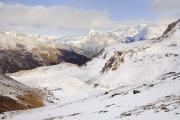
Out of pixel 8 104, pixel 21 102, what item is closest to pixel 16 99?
pixel 21 102

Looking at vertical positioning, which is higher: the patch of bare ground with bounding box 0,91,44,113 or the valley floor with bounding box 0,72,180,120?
the valley floor with bounding box 0,72,180,120

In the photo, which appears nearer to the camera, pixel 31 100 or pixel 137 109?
pixel 137 109

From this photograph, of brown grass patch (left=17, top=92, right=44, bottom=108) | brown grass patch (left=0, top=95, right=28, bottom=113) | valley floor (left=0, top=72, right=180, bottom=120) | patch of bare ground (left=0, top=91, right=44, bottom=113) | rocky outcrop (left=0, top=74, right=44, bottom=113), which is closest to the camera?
valley floor (left=0, top=72, right=180, bottom=120)

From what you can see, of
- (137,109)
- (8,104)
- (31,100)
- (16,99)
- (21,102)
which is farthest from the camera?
(31,100)

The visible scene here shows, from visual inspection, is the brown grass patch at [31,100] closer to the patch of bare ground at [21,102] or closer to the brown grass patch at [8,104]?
the patch of bare ground at [21,102]

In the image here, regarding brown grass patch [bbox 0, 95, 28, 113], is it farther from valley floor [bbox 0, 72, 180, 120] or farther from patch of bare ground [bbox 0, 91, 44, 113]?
valley floor [bbox 0, 72, 180, 120]

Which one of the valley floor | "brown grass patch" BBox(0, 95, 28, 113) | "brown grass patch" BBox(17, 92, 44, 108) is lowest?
"brown grass patch" BBox(17, 92, 44, 108)

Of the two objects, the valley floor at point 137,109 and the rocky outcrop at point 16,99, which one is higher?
the valley floor at point 137,109

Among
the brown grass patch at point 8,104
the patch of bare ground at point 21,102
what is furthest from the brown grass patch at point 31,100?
the brown grass patch at point 8,104

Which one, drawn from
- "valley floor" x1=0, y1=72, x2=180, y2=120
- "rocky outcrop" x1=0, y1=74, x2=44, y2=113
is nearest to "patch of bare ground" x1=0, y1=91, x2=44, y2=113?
"rocky outcrop" x1=0, y1=74, x2=44, y2=113

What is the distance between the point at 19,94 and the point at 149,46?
74.7 m

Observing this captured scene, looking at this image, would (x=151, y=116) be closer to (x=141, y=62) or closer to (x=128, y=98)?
A: (x=128, y=98)

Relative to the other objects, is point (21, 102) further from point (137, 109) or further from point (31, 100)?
point (137, 109)

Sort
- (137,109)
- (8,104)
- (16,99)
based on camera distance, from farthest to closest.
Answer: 1. (16,99)
2. (8,104)
3. (137,109)
